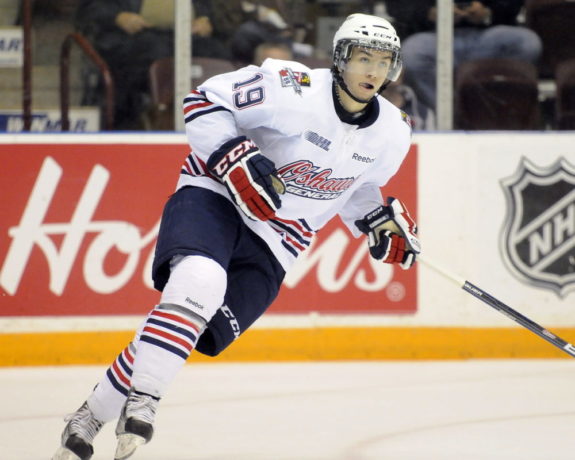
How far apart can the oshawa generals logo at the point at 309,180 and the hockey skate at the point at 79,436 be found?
754 millimetres

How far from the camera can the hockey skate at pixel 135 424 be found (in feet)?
8.75

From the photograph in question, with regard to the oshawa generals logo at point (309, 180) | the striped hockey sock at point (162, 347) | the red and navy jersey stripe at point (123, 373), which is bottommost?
the red and navy jersey stripe at point (123, 373)

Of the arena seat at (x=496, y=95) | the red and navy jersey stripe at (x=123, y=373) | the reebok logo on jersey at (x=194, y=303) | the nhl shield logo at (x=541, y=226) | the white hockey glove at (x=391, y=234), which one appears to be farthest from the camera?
the arena seat at (x=496, y=95)

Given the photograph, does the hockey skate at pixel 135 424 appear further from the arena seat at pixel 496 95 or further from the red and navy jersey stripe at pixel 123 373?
the arena seat at pixel 496 95

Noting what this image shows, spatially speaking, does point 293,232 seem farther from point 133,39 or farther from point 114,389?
point 133,39

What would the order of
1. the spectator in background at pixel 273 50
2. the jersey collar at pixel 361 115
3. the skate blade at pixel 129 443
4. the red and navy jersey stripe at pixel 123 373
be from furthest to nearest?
the spectator in background at pixel 273 50 < the jersey collar at pixel 361 115 < the red and navy jersey stripe at pixel 123 373 < the skate blade at pixel 129 443

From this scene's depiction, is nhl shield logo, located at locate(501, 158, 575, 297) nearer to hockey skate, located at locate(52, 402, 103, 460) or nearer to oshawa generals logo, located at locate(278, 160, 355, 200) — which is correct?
oshawa generals logo, located at locate(278, 160, 355, 200)

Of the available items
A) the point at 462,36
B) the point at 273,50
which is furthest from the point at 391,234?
the point at 462,36

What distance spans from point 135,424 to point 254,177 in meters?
0.63

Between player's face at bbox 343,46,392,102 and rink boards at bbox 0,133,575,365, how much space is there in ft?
7.02

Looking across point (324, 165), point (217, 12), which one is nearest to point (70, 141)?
point (217, 12)

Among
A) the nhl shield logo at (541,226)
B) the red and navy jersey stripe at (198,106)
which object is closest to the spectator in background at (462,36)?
the nhl shield logo at (541,226)

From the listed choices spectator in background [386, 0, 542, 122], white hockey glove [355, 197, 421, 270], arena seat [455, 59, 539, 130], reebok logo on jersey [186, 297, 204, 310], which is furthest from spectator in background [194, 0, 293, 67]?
reebok logo on jersey [186, 297, 204, 310]

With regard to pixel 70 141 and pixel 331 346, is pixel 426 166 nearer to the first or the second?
pixel 331 346
